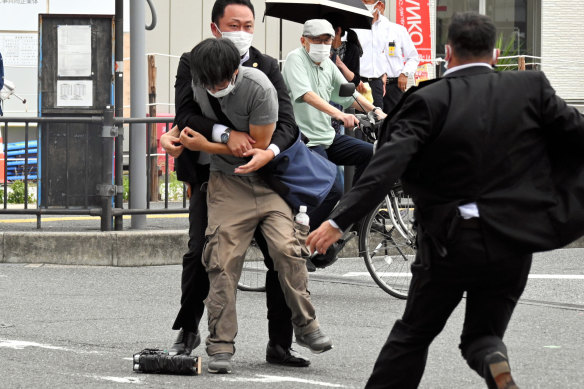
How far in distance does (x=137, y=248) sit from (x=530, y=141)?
6581 mm

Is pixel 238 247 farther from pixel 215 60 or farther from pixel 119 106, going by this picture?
pixel 119 106

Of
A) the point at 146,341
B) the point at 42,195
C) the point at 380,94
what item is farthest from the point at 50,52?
the point at 146,341

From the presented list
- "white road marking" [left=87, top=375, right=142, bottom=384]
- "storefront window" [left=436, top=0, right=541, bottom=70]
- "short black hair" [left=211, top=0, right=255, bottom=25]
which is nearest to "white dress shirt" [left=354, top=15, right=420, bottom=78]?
"short black hair" [left=211, top=0, right=255, bottom=25]

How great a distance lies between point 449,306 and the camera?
182 inches

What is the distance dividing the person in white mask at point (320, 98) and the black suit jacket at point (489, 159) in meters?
3.58

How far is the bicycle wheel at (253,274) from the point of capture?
9.23 meters

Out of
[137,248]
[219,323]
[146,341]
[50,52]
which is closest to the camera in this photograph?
[219,323]

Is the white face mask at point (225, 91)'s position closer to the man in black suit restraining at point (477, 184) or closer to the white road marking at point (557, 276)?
the man in black suit restraining at point (477, 184)

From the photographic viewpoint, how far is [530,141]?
452cm

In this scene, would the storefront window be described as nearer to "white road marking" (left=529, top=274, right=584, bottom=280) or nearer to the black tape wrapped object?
"white road marking" (left=529, top=274, right=584, bottom=280)

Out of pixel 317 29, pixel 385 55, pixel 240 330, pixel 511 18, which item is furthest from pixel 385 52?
pixel 511 18

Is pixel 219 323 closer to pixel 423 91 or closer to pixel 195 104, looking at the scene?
pixel 195 104

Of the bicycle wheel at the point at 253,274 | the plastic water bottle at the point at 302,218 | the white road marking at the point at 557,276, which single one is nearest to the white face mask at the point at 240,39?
the plastic water bottle at the point at 302,218

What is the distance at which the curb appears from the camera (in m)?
10.7
